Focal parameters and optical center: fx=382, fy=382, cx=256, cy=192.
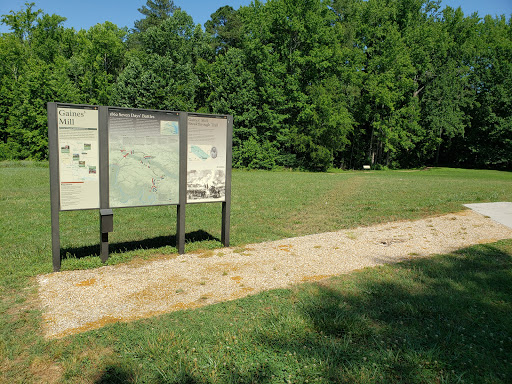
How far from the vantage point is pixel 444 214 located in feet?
32.7

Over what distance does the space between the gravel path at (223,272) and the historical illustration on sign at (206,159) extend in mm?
1093

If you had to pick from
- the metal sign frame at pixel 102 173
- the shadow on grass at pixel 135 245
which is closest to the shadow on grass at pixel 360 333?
the metal sign frame at pixel 102 173

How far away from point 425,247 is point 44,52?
2081 inches

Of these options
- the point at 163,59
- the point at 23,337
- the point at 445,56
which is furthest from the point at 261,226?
the point at 445,56

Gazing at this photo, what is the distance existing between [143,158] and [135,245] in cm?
203

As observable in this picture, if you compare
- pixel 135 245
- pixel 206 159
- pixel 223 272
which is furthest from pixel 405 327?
pixel 135 245

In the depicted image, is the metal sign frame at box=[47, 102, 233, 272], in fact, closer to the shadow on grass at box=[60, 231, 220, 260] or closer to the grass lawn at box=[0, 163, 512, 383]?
the grass lawn at box=[0, 163, 512, 383]

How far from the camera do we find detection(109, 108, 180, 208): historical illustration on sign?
19.9 ft

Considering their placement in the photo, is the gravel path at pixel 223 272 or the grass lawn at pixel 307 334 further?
the gravel path at pixel 223 272

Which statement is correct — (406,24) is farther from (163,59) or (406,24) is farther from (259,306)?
(259,306)

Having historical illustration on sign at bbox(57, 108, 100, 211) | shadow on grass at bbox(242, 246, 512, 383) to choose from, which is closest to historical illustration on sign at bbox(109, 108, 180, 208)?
historical illustration on sign at bbox(57, 108, 100, 211)

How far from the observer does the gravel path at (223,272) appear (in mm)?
4438

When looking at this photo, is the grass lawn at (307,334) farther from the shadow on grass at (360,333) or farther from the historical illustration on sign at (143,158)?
the historical illustration on sign at (143,158)

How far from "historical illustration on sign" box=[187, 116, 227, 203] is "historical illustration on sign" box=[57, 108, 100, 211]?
5.21 feet
